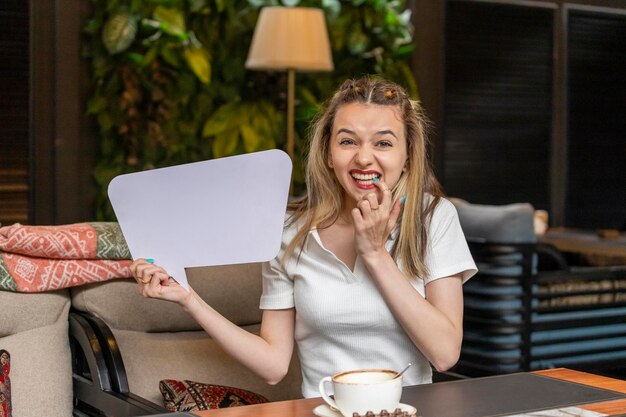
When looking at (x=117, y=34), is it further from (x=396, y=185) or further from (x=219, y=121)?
(x=396, y=185)

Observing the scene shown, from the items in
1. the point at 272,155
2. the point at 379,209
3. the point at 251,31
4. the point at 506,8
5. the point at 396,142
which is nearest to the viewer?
the point at 272,155

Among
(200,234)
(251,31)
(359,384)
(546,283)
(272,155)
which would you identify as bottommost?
(546,283)

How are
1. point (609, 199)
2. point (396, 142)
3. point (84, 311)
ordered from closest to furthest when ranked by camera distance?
point (396, 142) < point (84, 311) < point (609, 199)

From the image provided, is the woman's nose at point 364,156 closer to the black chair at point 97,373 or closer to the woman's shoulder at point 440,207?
the woman's shoulder at point 440,207

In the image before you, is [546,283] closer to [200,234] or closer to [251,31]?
[251,31]

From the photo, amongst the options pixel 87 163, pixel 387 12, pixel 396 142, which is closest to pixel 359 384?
pixel 396 142

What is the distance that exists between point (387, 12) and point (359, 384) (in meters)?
4.38

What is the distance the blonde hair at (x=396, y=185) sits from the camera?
2.04 meters

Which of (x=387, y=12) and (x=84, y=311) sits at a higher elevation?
(x=387, y=12)

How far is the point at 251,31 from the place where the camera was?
17.3ft

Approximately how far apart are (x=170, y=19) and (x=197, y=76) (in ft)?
1.04

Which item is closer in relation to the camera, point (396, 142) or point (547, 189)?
point (396, 142)


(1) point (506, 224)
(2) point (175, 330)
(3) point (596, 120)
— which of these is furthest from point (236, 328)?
(3) point (596, 120)

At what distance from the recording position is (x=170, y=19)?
15.9ft
